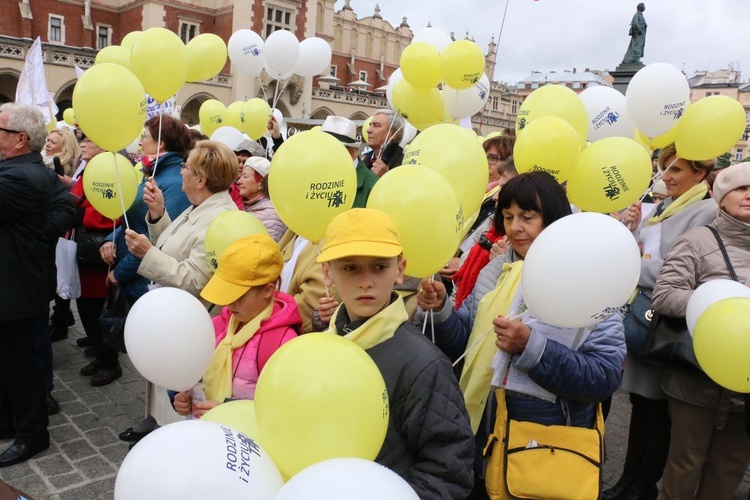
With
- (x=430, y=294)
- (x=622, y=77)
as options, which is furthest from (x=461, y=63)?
(x=622, y=77)

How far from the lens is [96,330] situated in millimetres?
4777

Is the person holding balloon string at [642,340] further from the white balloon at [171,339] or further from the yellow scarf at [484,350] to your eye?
the white balloon at [171,339]

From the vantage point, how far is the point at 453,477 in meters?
1.49

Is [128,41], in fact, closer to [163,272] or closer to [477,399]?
[163,272]

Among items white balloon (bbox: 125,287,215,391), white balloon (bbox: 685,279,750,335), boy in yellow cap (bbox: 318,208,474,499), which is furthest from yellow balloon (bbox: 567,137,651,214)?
white balloon (bbox: 125,287,215,391)

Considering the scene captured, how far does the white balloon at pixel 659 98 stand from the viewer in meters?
3.46

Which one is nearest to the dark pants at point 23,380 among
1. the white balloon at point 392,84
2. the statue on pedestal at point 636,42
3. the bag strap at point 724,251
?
the white balloon at point 392,84

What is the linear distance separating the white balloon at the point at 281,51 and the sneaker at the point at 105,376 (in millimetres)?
3945

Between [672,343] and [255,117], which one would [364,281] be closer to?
[672,343]

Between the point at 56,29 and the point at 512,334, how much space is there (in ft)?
118

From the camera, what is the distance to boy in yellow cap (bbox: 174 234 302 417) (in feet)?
7.30

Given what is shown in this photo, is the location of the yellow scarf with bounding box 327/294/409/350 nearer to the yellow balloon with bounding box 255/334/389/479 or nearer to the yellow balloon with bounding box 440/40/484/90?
the yellow balloon with bounding box 255/334/389/479

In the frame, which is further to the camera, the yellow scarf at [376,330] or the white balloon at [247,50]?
the white balloon at [247,50]

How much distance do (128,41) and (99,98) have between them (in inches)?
95.3
